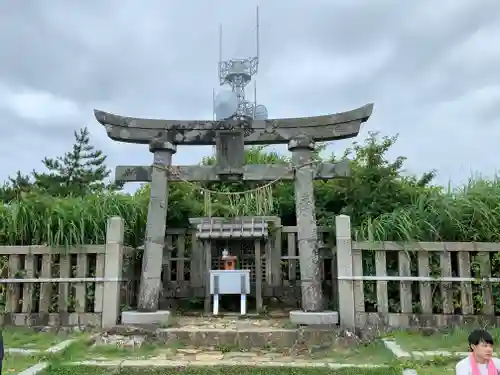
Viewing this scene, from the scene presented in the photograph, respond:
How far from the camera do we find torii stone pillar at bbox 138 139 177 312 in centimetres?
788

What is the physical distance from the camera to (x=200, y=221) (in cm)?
990

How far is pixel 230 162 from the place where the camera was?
A: 28.3 feet

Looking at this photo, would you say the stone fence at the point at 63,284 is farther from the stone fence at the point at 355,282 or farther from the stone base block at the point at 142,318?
the stone base block at the point at 142,318

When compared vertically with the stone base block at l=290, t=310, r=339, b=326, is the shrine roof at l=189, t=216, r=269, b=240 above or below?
above

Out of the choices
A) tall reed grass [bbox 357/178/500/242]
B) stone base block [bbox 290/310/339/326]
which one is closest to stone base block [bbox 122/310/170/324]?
stone base block [bbox 290/310/339/326]

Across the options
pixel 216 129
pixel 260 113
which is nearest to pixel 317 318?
pixel 216 129

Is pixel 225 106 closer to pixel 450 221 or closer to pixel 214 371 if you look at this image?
pixel 450 221

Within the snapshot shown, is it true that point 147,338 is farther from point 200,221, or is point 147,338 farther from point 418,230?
point 418,230

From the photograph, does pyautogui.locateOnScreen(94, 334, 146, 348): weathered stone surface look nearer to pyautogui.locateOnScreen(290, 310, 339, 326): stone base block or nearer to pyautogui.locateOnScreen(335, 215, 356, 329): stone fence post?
pyautogui.locateOnScreen(290, 310, 339, 326): stone base block

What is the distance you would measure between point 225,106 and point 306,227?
10.4 feet

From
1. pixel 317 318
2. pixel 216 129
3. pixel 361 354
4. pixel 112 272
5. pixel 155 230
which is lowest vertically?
pixel 361 354

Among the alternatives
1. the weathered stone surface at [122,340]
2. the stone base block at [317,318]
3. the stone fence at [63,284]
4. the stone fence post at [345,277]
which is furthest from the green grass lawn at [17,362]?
the stone fence post at [345,277]

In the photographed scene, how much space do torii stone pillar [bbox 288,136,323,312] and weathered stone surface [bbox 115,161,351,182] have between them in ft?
0.77

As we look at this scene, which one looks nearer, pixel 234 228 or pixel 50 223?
pixel 50 223
